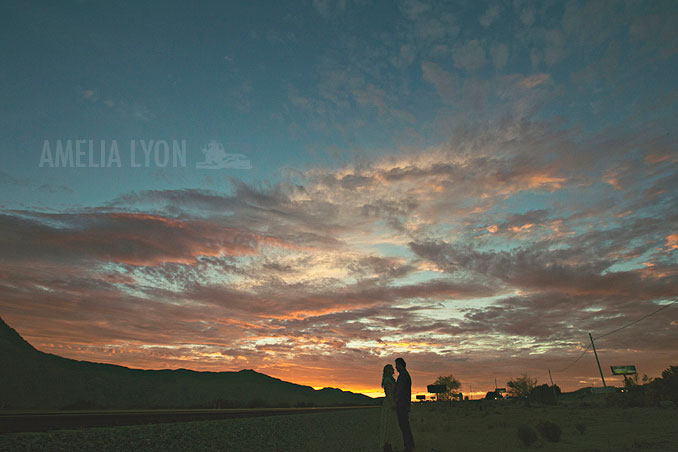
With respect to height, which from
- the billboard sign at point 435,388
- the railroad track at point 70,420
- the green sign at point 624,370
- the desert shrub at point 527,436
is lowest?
the desert shrub at point 527,436

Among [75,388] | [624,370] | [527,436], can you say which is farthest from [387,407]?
[624,370]

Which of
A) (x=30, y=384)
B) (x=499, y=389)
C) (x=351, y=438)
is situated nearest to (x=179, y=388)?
(x=30, y=384)

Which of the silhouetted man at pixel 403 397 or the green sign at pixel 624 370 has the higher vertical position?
the green sign at pixel 624 370

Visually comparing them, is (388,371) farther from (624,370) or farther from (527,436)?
(624,370)

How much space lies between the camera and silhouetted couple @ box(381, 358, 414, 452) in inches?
488

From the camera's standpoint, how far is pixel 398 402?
1255 centimetres

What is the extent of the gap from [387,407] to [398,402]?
41 centimetres

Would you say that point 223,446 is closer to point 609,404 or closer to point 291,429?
point 291,429

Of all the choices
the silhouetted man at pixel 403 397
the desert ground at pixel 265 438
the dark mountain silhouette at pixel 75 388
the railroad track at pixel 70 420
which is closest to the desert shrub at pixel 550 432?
the desert ground at pixel 265 438

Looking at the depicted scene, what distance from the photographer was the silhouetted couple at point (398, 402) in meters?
12.4

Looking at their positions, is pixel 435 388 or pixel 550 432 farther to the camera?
pixel 435 388

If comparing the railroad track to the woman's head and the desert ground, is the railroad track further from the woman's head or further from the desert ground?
the woman's head

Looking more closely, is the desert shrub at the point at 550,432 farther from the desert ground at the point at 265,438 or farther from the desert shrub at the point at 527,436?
the desert shrub at the point at 527,436

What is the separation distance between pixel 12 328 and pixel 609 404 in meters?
130
